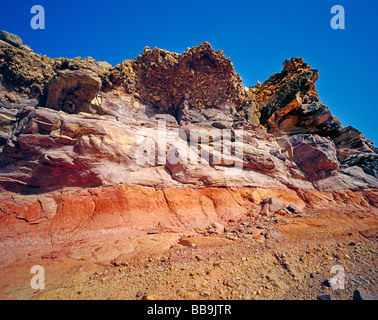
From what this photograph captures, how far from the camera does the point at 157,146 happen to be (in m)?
9.57

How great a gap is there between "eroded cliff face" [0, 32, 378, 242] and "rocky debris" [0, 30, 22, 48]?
0.62 meters

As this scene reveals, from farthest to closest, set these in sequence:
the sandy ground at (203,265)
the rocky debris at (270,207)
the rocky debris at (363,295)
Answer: the rocky debris at (270,207), the sandy ground at (203,265), the rocky debris at (363,295)

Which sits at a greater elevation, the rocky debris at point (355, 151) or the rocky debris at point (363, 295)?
the rocky debris at point (355, 151)

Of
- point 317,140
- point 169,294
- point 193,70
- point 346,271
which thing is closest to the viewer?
point 169,294

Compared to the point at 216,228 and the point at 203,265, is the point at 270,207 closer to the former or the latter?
the point at 216,228

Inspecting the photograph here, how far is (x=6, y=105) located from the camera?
10953 millimetres

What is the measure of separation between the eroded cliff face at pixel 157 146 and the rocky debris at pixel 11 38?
0.62m

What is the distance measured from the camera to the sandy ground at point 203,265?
3639mm

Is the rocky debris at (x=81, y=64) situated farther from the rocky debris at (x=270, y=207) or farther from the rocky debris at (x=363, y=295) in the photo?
the rocky debris at (x=363, y=295)

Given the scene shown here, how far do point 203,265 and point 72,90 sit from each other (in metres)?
12.7

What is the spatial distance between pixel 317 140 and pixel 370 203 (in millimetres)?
5172

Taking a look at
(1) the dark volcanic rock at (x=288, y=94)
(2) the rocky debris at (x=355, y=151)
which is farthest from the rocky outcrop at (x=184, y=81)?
(2) the rocky debris at (x=355, y=151)
